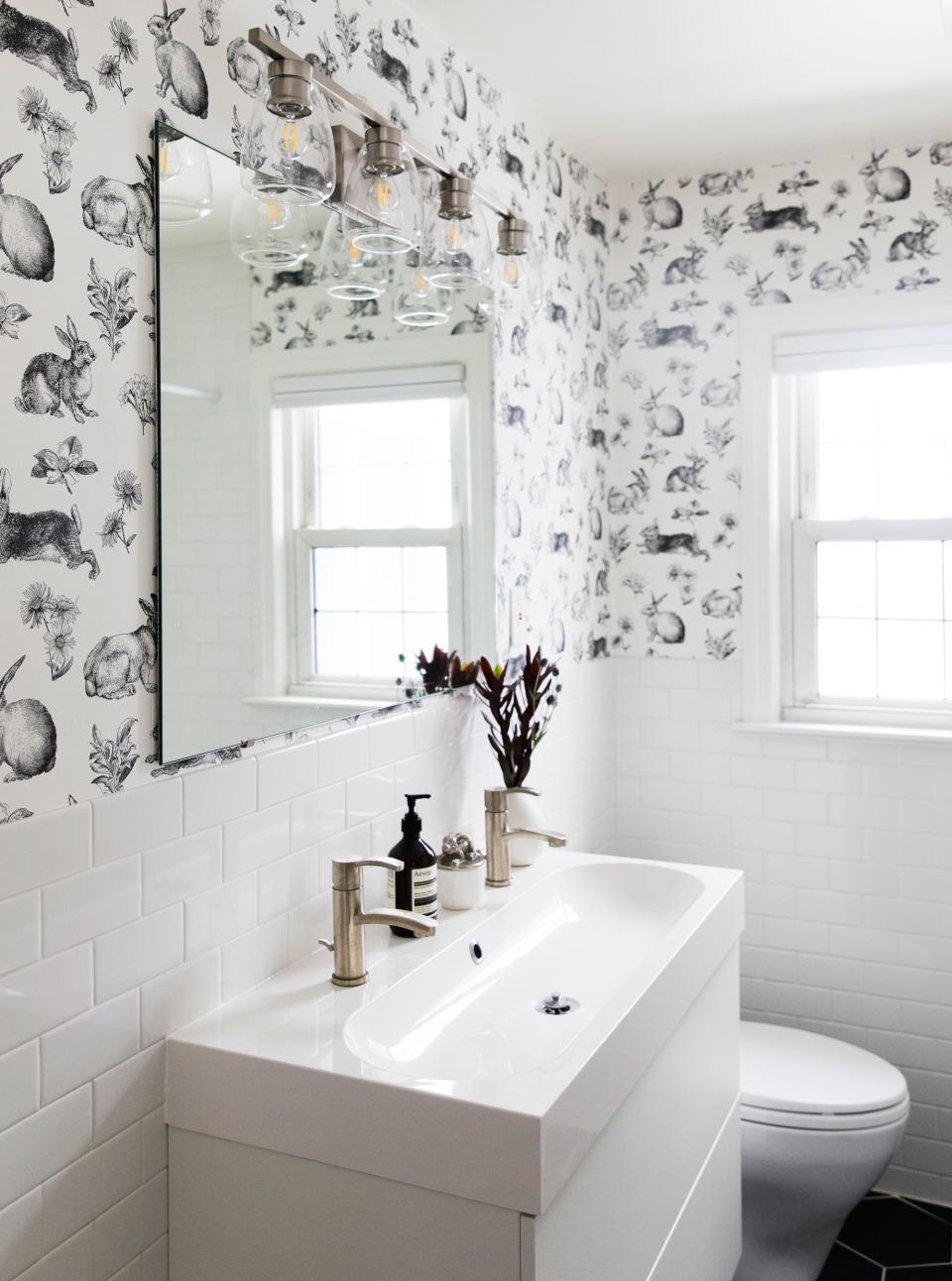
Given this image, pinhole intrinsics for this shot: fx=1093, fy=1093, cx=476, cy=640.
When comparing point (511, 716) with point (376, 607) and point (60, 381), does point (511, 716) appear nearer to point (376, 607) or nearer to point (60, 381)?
point (376, 607)

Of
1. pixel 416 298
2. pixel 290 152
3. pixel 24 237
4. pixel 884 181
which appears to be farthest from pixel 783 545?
pixel 24 237

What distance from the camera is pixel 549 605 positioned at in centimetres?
284

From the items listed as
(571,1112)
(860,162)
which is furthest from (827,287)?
(571,1112)

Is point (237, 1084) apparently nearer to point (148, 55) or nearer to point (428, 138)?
point (148, 55)

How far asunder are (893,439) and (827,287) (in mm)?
452

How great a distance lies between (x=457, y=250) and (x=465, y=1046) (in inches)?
52.7

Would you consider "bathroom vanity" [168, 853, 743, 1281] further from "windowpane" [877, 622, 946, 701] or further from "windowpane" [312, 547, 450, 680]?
"windowpane" [877, 622, 946, 701]

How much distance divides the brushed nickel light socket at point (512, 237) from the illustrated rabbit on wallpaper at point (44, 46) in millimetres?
961

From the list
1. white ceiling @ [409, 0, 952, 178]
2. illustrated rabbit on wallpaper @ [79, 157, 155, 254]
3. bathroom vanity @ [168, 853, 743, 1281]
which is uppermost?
white ceiling @ [409, 0, 952, 178]

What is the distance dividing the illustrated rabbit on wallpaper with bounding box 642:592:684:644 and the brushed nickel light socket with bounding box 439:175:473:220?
1.54 m

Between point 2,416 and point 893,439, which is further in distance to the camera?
point 893,439

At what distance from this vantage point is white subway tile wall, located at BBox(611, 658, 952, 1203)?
9.58ft

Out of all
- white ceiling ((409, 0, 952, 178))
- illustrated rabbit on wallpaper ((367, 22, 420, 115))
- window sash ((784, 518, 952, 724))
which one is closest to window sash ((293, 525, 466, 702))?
illustrated rabbit on wallpaper ((367, 22, 420, 115))

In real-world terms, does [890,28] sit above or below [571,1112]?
above
